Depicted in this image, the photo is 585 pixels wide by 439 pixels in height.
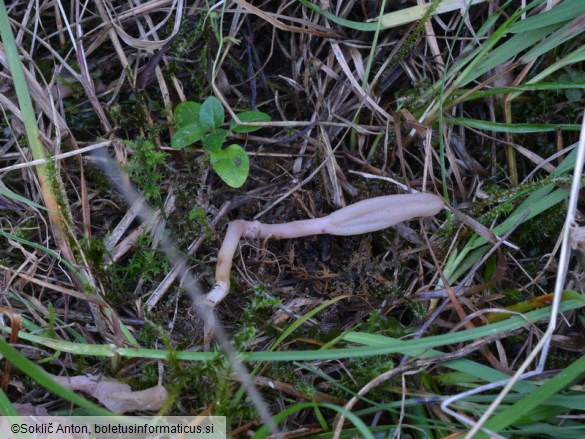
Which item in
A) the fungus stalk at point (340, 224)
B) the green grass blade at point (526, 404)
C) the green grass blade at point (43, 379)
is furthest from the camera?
the fungus stalk at point (340, 224)

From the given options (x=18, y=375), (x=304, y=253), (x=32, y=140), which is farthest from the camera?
(x=304, y=253)

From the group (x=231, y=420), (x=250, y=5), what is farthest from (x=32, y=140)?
(x=231, y=420)

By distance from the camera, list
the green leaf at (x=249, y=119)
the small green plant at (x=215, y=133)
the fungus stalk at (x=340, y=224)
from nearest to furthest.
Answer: the fungus stalk at (x=340, y=224)
the small green plant at (x=215, y=133)
the green leaf at (x=249, y=119)

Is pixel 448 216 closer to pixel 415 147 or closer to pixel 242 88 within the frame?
pixel 415 147

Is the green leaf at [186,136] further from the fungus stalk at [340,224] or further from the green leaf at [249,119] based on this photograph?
the fungus stalk at [340,224]

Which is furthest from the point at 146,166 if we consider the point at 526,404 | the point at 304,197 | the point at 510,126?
the point at 526,404

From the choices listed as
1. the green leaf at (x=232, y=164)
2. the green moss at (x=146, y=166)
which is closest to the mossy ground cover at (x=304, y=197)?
the green moss at (x=146, y=166)

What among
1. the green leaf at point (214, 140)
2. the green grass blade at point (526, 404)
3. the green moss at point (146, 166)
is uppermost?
the green leaf at point (214, 140)
